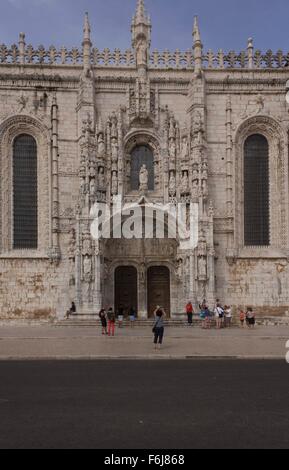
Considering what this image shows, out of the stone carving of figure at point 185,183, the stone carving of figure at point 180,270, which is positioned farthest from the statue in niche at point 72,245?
the stone carving of figure at point 185,183

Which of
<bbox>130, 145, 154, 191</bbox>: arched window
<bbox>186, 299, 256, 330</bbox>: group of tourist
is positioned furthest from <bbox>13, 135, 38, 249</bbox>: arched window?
<bbox>186, 299, 256, 330</bbox>: group of tourist

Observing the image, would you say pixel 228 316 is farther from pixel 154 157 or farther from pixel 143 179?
pixel 154 157

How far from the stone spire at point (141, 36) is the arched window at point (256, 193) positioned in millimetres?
7365

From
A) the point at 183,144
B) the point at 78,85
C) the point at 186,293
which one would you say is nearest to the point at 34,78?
the point at 78,85

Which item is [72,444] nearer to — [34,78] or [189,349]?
[189,349]

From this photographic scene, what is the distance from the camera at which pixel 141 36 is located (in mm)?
33719

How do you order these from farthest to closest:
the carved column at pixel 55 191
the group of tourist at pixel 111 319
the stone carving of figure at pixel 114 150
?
the stone carving of figure at pixel 114 150, the carved column at pixel 55 191, the group of tourist at pixel 111 319

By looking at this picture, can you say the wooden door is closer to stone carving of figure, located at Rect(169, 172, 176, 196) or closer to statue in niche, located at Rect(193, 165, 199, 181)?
stone carving of figure, located at Rect(169, 172, 176, 196)

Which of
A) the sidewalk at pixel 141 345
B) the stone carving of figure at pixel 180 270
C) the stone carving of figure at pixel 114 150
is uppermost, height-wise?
the stone carving of figure at pixel 114 150

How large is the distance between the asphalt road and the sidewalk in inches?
75.6

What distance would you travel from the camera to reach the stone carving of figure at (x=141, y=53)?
110 ft

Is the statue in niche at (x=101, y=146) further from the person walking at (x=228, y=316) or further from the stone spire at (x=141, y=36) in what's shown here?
the person walking at (x=228, y=316)

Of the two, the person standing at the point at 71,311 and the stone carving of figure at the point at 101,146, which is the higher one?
the stone carving of figure at the point at 101,146

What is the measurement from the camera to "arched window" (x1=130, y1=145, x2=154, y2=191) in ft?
112
